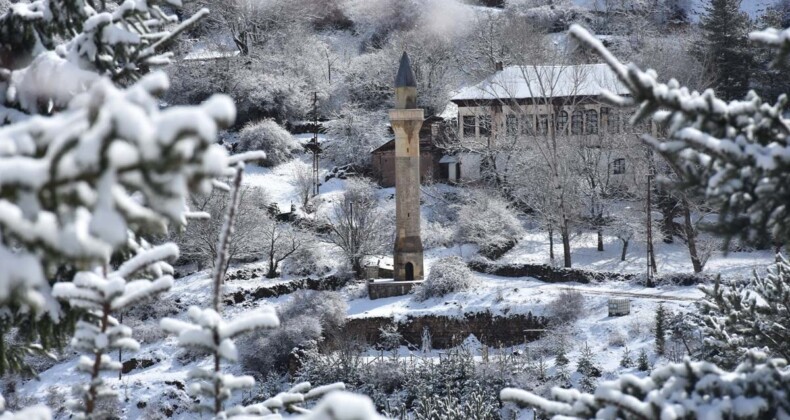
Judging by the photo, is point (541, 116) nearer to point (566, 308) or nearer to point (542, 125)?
point (542, 125)

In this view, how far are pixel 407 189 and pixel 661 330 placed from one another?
30.6 feet

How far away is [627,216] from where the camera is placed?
3162 cm

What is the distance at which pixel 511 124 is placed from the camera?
3844 centimetres

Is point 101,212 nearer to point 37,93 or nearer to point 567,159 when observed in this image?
point 37,93

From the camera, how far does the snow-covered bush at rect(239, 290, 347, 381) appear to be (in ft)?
73.6

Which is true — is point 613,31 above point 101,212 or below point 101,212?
above

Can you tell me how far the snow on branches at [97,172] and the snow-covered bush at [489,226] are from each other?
29.5 m

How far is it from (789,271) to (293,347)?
1590cm

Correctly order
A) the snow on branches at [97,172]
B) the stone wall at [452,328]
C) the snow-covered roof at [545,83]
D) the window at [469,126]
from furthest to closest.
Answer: the window at [469,126] → the snow-covered roof at [545,83] → the stone wall at [452,328] → the snow on branches at [97,172]

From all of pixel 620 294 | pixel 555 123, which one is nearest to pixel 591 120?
pixel 555 123

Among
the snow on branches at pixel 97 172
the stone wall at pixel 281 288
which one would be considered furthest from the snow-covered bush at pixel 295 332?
the snow on branches at pixel 97 172

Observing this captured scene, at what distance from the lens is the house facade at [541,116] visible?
34094 millimetres

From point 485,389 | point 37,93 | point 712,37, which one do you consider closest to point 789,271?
point 37,93

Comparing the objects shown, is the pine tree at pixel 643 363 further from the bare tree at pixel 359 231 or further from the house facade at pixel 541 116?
the house facade at pixel 541 116
